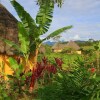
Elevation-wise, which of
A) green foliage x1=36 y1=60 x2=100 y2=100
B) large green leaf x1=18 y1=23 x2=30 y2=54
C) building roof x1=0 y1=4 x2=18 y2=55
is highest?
building roof x1=0 y1=4 x2=18 y2=55

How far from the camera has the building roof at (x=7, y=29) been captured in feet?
40.9

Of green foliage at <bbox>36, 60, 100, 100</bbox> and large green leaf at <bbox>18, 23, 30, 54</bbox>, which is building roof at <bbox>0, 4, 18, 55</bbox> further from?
green foliage at <bbox>36, 60, 100, 100</bbox>

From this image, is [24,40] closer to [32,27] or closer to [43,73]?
[32,27]

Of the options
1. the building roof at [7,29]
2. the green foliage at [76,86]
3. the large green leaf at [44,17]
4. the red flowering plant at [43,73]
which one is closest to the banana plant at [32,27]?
the large green leaf at [44,17]

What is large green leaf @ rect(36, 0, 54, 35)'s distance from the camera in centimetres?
1145

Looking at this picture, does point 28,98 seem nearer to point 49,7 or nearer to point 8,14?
point 49,7

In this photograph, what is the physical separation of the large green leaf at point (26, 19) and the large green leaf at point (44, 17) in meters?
0.28

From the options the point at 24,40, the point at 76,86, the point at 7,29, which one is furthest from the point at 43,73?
the point at 76,86

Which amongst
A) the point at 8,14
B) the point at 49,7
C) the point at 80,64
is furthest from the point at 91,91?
the point at 8,14

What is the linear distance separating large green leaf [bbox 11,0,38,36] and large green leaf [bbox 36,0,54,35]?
0.28 m

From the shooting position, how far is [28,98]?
376 inches

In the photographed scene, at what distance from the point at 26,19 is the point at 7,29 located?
7.86 ft

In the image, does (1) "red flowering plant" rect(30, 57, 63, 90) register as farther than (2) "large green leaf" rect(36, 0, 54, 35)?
No

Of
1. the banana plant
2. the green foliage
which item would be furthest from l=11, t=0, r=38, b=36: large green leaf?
the green foliage
